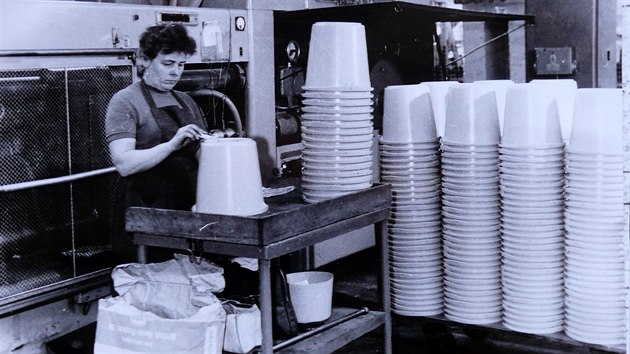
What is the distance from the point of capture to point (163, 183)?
303 cm

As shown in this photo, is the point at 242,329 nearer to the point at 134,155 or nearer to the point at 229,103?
the point at 134,155

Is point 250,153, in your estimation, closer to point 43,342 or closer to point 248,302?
point 248,302

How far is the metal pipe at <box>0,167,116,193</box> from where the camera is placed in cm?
300

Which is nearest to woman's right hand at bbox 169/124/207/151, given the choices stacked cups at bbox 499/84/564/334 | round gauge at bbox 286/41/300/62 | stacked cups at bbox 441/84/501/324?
stacked cups at bbox 441/84/501/324

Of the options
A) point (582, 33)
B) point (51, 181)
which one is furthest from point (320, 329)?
point (582, 33)

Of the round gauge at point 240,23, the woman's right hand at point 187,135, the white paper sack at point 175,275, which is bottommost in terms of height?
the white paper sack at point 175,275

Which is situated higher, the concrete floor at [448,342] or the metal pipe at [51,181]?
the metal pipe at [51,181]

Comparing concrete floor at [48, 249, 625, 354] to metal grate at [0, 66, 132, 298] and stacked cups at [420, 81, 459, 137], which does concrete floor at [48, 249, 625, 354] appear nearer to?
metal grate at [0, 66, 132, 298]

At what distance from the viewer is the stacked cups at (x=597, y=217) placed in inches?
108

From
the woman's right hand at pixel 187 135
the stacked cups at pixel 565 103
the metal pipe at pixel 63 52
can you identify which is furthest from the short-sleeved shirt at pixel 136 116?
the stacked cups at pixel 565 103

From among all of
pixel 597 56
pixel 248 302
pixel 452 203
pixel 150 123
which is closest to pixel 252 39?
pixel 150 123

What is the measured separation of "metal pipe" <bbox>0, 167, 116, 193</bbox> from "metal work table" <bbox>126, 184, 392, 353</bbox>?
1.94 ft

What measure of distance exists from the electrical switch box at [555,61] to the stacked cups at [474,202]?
9.10ft

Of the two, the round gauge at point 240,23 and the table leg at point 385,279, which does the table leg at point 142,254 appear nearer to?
the table leg at point 385,279
